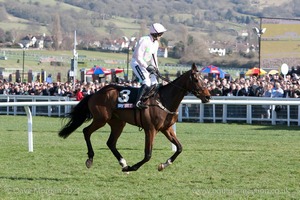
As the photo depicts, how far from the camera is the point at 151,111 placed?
1188 cm

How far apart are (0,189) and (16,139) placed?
8701mm

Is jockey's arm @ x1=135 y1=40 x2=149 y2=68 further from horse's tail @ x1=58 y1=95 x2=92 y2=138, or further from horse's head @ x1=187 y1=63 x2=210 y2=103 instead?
horse's tail @ x1=58 y1=95 x2=92 y2=138

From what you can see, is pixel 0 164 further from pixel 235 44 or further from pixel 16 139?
pixel 235 44

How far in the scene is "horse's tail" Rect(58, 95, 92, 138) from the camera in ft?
41.9

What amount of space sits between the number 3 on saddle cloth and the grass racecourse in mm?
994

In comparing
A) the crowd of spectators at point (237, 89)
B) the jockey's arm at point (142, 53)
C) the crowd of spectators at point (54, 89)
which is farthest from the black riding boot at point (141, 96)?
the crowd of spectators at point (54, 89)

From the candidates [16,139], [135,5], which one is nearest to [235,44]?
[135,5]

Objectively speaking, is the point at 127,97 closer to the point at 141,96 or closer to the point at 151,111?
the point at 141,96

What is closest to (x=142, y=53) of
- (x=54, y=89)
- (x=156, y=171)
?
(x=156, y=171)

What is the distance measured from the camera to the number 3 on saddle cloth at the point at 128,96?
12011 mm

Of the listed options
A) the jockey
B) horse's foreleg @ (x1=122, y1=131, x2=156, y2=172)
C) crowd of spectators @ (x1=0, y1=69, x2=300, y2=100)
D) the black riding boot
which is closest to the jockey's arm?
the jockey

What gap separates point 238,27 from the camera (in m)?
165

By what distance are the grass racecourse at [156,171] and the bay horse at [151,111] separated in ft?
1.23

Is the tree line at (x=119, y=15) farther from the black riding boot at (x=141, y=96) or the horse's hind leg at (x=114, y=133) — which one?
the black riding boot at (x=141, y=96)
